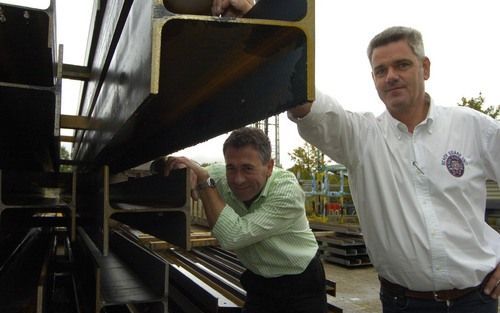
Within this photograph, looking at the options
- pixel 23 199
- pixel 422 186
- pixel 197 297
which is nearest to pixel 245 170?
pixel 422 186

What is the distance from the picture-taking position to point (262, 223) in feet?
6.94

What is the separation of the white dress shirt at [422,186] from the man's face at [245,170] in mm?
394

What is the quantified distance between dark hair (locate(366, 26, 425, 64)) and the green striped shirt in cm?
83

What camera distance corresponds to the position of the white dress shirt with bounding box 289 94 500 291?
6.10ft

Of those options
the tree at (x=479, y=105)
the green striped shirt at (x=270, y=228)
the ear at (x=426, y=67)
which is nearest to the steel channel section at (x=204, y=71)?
the green striped shirt at (x=270, y=228)

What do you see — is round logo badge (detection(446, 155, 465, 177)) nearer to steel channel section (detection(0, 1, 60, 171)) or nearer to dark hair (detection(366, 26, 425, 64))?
dark hair (detection(366, 26, 425, 64))

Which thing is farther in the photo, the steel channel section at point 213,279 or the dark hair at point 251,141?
the steel channel section at point 213,279

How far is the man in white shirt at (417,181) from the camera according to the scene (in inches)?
73.3

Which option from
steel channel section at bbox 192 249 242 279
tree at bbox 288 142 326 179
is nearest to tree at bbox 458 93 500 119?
tree at bbox 288 142 326 179

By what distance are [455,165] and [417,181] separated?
0.56ft

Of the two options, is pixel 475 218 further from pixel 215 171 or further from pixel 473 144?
pixel 215 171

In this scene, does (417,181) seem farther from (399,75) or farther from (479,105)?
(479,105)

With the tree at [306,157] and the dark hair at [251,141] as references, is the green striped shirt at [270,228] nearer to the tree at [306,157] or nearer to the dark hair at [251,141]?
the dark hair at [251,141]

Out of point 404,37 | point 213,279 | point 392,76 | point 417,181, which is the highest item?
point 404,37
